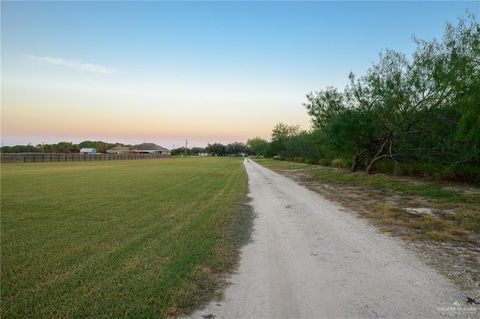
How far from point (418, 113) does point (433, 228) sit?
13.0 metres

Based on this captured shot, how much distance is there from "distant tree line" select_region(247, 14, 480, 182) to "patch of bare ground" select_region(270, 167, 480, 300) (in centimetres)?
283

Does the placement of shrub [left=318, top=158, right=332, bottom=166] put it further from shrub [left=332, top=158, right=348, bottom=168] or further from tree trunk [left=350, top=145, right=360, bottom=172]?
tree trunk [left=350, top=145, right=360, bottom=172]

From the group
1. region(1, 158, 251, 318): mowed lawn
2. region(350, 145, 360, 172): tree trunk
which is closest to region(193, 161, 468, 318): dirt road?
region(1, 158, 251, 318): mowed lawn

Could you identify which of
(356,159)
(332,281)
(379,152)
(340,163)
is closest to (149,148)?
(340,163)

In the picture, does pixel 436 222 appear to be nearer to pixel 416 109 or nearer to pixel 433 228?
pixel 433 228

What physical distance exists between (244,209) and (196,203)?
198 centimetres

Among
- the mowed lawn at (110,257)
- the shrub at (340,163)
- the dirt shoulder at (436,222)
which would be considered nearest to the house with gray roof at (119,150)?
the shrub at (340,163)

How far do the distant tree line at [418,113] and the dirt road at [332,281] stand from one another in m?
6.88

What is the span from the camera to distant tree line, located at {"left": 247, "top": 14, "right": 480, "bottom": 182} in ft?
35.1

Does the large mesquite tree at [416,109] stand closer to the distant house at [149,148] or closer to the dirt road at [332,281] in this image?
the dirt road at [332,281]

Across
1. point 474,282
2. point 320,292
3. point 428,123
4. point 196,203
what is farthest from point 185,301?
point 428,123

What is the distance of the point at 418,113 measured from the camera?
60.5 ft

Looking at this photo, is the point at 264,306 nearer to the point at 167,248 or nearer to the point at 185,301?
the point at 185,301

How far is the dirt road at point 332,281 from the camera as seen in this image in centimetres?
362
